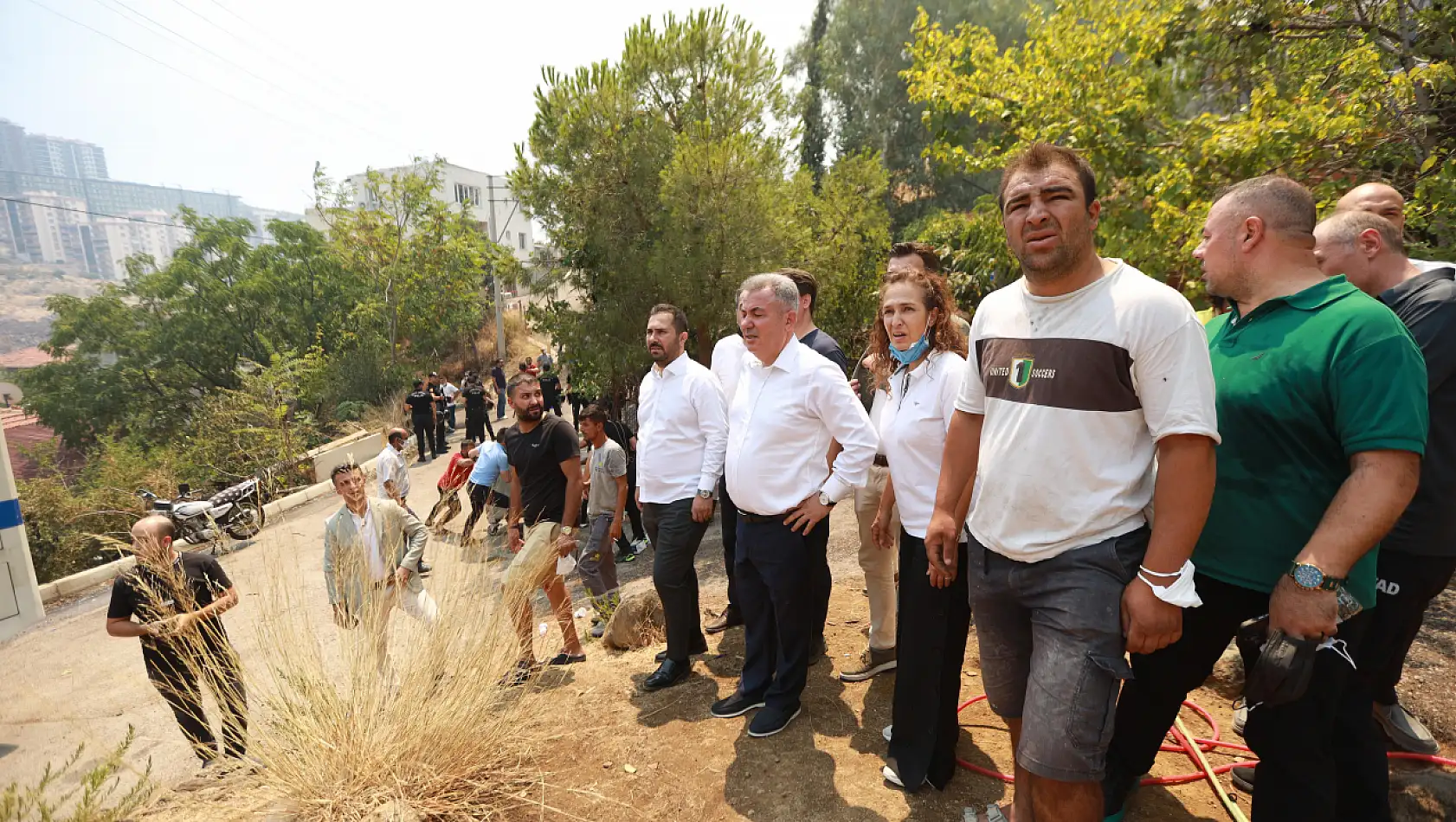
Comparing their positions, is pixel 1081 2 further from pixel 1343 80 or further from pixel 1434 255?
pixel 1434 255

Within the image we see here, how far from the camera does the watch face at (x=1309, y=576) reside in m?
1.64

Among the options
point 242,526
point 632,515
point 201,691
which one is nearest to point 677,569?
point 201,691

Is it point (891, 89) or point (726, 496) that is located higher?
point (891, 89)

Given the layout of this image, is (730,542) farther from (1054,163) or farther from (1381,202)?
(1381,202)

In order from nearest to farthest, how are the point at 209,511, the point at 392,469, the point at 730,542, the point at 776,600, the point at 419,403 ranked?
the point at 776,600 < the point at 730,542 < the point at 392,469 < the point at 209,511 < the point at 419,403

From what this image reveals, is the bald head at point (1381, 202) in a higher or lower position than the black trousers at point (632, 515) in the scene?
higher

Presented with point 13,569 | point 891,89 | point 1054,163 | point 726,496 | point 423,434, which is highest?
point 891,89

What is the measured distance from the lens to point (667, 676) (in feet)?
12.0

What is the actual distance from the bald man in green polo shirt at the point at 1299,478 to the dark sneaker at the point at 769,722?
4.94 feet

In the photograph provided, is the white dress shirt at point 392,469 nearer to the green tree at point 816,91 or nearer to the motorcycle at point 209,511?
the motorcycle at point 209,511

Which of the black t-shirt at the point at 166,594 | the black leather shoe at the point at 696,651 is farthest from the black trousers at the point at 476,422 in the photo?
the black leather shoe at the point at 696,651

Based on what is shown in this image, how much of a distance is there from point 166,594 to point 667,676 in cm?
264

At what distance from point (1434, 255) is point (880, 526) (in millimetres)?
3276

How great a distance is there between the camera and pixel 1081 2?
16.7 feet
